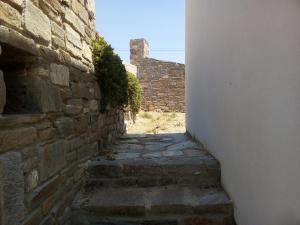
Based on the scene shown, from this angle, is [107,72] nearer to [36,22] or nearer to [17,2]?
[36,22]

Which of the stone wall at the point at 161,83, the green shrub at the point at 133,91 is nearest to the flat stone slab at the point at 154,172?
the green shrub at the point at 133,91

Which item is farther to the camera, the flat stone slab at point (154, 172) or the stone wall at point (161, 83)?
the stone wall at point (161, 83)

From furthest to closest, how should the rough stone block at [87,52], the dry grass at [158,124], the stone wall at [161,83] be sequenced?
the stone wall at [161,83] → the dry grass at [158,124] → the rough stone block at [87,52]

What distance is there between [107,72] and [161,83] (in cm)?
826

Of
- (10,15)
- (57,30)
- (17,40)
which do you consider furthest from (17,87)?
(57,30)

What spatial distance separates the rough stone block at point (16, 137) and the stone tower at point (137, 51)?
1044 cm

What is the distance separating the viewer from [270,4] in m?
1.77

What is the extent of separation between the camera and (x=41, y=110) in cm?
212

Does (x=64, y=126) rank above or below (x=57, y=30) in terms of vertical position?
below

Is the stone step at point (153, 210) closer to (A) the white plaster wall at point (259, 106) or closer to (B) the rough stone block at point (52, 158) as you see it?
(A) the white plaster wall at point (259, 106)

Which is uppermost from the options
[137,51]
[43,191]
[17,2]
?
[137,51]

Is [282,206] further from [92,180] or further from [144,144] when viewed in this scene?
[144,144]

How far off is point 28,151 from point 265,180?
1.44 m

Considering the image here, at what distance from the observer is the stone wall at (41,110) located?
5.58 feet
